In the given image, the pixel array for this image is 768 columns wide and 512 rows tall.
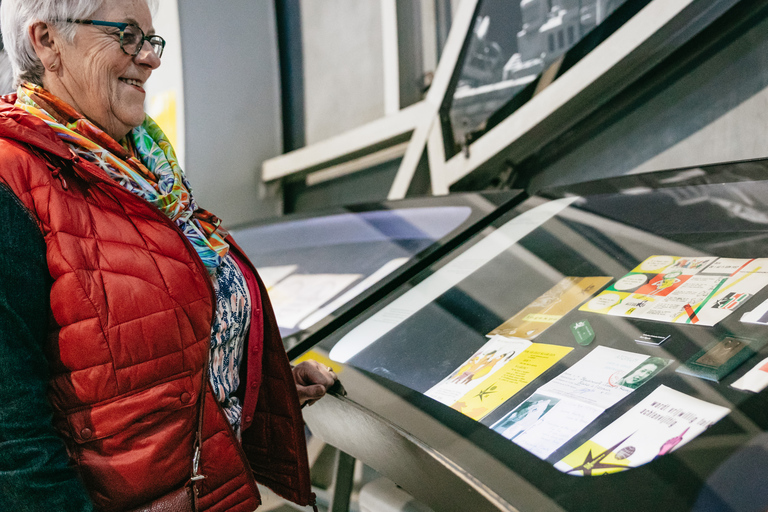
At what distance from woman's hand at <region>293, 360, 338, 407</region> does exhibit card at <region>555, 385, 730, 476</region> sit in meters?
0.58

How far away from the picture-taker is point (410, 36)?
341 cm

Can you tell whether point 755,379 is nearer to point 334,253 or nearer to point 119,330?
point 119,330

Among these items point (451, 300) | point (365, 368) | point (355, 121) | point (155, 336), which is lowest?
point (365, 368)

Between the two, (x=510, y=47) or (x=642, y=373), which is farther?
(x=510, y=47)

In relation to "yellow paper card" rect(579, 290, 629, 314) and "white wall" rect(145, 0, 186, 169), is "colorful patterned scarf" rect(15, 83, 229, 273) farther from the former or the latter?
"white wall" rect(145, 0, 186, 169)

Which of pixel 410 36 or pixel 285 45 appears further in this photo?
pixel 285 45

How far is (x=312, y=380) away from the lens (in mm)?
1341

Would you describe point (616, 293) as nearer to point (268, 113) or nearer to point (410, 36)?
point (410, 36)

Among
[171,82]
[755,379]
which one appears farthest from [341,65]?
[755,379]

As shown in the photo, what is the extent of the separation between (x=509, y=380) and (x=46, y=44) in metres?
0.98

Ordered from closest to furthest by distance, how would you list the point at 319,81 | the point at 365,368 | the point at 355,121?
the point at 365,368 < the point at 355,121 < the point at 319,81

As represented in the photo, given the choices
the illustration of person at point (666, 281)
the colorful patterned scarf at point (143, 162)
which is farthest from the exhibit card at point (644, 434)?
the colorful patterned scarf at point (143, 162)

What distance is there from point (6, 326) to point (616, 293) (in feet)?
3.59

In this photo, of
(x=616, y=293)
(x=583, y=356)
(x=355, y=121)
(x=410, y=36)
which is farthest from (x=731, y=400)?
(x=355, y=121)
